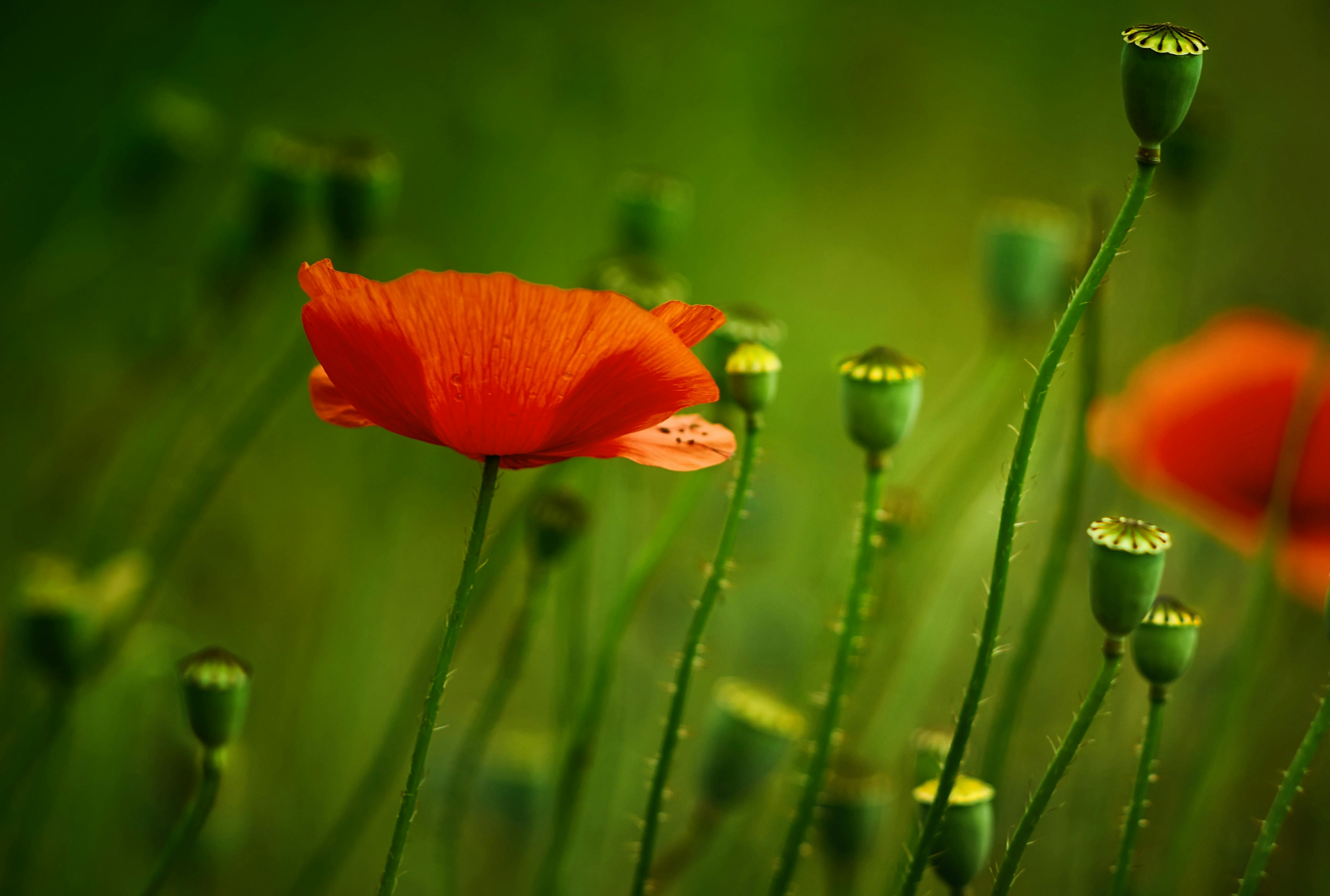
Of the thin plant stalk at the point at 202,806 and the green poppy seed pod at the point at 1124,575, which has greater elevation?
the green poppy seed pod at the point at 1124,575

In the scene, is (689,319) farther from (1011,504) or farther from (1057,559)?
(1057,559)

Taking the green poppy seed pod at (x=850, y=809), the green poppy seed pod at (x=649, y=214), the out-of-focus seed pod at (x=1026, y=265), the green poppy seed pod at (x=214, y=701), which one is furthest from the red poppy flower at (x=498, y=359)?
the out-of-focus seed pod at (x=1026, y=265)

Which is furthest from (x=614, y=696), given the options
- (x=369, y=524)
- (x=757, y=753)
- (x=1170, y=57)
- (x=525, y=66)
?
(x=525, y=66)

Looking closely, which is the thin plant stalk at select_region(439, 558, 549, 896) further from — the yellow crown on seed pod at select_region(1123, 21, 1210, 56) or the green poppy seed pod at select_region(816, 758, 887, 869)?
the yellow crown on seed pod at select_region(1123, 21, 1210, 56)

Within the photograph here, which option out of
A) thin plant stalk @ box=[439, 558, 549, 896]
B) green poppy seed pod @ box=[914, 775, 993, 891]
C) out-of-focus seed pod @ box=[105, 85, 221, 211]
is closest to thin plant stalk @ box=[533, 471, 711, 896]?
thin plant stalk @ box=[439, 558, 549, 896]

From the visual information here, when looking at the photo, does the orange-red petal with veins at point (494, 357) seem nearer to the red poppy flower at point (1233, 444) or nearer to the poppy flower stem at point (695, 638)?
the poppy flower stem at point (695, 638)

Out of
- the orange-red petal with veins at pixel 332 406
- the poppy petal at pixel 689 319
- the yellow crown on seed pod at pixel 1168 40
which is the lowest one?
the orange-red petal with veins at pixel 332 406

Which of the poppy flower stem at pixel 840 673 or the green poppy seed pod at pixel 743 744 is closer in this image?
the poppy flower stem at pixel 840 673
